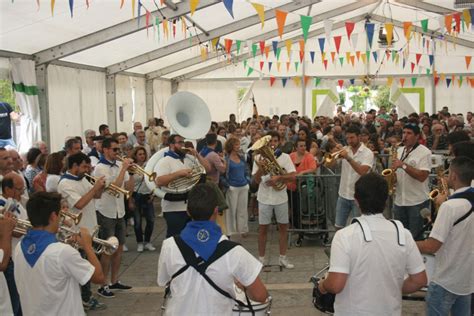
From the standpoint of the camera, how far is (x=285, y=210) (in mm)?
6793

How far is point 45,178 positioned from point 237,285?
3759 mm

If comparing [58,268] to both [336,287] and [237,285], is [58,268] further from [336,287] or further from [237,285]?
[336,287]

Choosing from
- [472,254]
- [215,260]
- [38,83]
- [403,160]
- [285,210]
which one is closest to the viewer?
[215,260]

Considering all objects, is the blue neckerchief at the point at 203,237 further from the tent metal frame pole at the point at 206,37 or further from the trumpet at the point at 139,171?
the tent metal frame pole at the point at 206,37

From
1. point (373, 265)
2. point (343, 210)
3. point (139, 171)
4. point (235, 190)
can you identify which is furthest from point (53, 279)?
point (235, 190)

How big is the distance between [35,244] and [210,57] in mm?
15855

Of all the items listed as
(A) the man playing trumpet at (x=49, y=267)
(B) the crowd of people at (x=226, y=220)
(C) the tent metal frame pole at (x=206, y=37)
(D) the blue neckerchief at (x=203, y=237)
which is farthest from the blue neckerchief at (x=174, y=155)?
(C) the tent metal frame pole at (x=206, y=37)

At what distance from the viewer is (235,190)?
8031 millimetres

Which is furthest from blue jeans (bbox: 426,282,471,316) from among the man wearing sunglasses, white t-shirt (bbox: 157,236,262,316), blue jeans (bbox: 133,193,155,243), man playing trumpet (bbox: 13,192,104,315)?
blue jeans (bbox: 133,193,155,243)

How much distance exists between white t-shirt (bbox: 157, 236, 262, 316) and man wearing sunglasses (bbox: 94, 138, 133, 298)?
3.20 meters

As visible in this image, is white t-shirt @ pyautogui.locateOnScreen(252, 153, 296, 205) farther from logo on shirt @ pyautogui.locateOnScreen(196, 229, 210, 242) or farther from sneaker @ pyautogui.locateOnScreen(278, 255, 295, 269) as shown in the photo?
logo on shirt @ pyautogui.locateOnScreen(196, 229, 210, 242)

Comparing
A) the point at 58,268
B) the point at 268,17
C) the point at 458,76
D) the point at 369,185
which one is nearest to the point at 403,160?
the point at 369,185

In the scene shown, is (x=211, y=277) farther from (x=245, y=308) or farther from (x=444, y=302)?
(x=444, y=302)

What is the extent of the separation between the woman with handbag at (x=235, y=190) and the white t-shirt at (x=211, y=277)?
5052 mm
